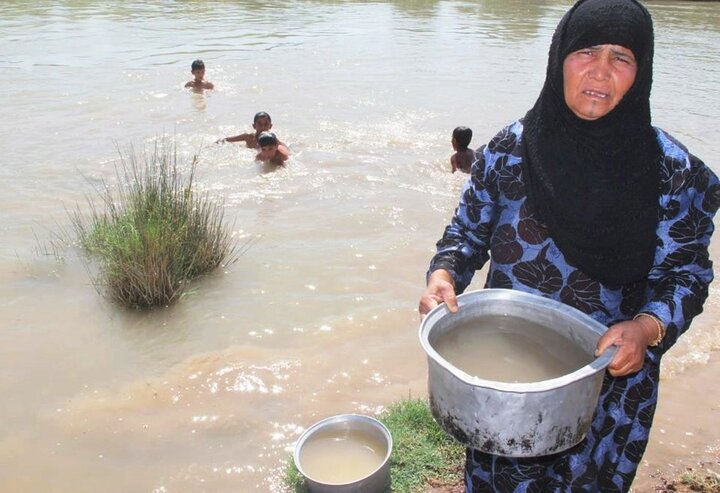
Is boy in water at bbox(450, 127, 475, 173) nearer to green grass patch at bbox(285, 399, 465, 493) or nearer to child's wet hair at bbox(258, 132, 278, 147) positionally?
child's wet hair at bbox(258, 132, 278, 147)

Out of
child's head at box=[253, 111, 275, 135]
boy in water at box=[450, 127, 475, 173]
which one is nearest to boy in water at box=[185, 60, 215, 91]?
child's head at box=[253, 111, 275, 135]

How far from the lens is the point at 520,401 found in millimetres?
1443

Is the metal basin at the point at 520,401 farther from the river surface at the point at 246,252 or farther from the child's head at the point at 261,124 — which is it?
the child's head at the point at 261,124

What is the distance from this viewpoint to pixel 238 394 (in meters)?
3.36

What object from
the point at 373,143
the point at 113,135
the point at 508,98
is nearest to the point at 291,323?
the point at 373,143

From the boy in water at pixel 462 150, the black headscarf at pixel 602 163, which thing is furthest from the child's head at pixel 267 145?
the black headscarf at pixel 602 163

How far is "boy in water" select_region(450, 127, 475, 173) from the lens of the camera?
678cm

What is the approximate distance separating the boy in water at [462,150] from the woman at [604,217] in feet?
16.4

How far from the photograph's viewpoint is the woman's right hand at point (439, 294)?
1.73 metres

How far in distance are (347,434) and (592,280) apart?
1.26 metres

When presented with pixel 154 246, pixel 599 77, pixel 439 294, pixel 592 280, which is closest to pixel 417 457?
pixel 439 294

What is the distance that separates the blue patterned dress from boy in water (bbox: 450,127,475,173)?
4.94 metres

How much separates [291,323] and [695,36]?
1631cm

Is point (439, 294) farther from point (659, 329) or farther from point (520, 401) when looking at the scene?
point (659, 329)
